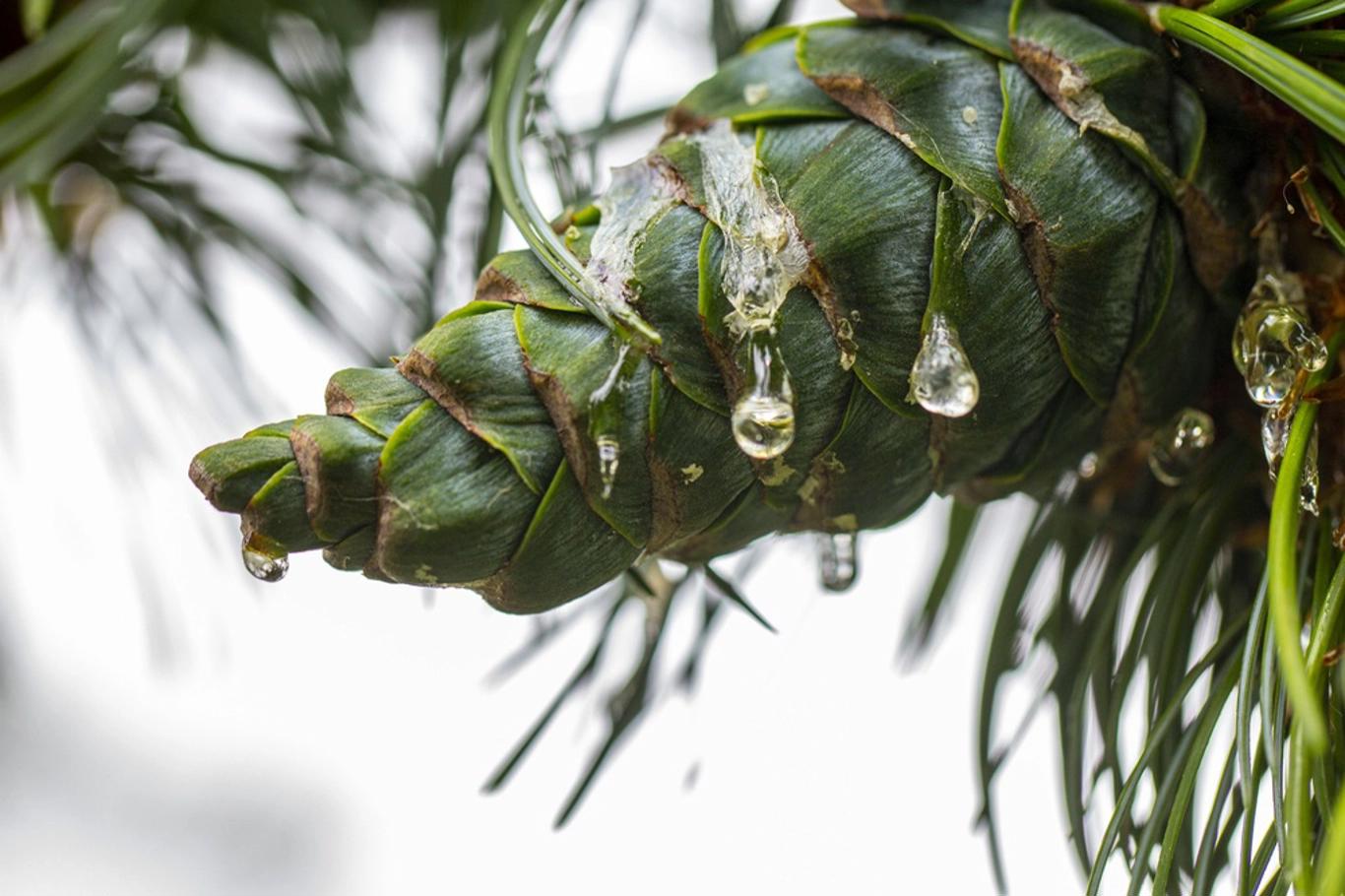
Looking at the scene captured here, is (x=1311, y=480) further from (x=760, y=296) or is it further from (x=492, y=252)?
(x=492, y=252)

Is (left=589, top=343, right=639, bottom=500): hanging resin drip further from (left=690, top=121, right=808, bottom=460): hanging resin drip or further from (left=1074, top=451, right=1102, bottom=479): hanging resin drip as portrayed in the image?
(left=1074, top=451, right=1102, bottom=479): hanging resin drip

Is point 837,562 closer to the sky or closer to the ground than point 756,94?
closer to the ground

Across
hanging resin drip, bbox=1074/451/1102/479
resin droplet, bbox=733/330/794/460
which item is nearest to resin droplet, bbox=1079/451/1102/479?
hanging resin drip, bbox=1074/451/1102/479

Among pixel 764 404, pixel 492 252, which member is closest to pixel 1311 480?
pixel 764 404

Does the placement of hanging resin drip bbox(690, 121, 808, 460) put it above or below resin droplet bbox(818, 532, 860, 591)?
above

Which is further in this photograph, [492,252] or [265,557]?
[492,252]

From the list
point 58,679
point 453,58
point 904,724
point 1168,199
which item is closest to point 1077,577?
point 1168,199

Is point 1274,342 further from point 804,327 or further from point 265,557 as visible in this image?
point 265,557
